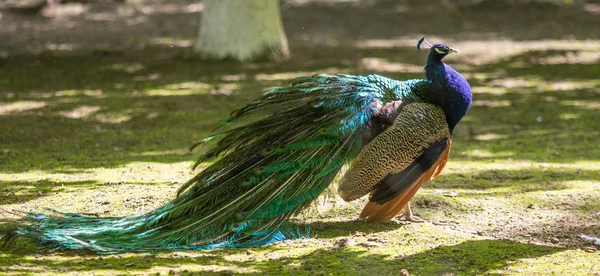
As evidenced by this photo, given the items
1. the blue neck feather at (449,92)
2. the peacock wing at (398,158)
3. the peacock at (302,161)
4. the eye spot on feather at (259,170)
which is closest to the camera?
the peacock at (302,161)

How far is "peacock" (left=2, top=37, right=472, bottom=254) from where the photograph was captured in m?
5.89

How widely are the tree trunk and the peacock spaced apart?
24.6ft

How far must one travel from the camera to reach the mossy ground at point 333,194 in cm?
582

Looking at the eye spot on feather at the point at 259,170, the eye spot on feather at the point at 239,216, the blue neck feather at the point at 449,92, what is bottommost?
the eye spot on feather at the point at 239,216

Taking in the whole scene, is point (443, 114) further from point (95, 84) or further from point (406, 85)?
point (95, 84)

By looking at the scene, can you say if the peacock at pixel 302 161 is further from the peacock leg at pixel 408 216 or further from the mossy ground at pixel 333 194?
the peacock leg at pixel 408 216

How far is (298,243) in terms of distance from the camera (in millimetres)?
6145

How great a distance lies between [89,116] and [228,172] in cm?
559

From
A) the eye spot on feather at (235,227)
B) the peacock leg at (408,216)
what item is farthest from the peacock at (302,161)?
the peacock leg at (408,216)

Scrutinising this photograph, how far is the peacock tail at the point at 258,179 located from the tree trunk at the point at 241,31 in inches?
295

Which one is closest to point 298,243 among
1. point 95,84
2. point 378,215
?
point 378,215

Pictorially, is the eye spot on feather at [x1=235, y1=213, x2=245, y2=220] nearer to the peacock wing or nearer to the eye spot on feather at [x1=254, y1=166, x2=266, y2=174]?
the eye spot on feather at [x1=254, y1=166, x2=266, y2=174]

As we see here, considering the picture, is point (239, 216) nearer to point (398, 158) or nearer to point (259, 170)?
point (259, 170)

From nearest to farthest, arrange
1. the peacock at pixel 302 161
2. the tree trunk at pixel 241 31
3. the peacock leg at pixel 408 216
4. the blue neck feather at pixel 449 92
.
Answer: the peacock at pixel 302 161 < the blue neck feather at pixel 449 92 < the peacock leg at pixel 408 216 < the tree trunk at pixel 241 31
